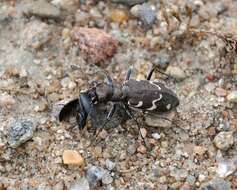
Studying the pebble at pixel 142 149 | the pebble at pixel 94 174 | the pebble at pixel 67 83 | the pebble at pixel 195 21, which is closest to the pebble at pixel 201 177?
the pebble at pixel 142 149

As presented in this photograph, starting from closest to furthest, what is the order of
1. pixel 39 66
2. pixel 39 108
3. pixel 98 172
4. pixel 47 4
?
pixel 98 172 → pixel 39 108 → pixel 39 66 → pixel 47 4

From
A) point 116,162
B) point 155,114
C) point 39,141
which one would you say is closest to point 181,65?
point 155,114

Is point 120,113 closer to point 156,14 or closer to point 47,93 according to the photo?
point 47,93

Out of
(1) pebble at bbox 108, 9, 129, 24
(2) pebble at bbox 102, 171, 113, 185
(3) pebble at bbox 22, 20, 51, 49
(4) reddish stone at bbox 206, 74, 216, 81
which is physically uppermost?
(1) pebble at bbox 108, 9, 129, 24

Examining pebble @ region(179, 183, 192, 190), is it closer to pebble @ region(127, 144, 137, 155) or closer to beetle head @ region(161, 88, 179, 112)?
pebble @ region(127, 144, 137, 155)

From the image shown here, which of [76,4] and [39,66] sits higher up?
[76,4]

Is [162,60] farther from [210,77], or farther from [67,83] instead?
[67,83]

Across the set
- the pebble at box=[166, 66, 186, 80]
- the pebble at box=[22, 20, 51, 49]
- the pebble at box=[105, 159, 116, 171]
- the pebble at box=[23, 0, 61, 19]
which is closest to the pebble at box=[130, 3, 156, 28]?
the pebble at box=[166, 66, 186, 80]

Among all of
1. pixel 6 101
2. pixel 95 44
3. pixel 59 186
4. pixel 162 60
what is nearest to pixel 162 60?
pixel 162 60
